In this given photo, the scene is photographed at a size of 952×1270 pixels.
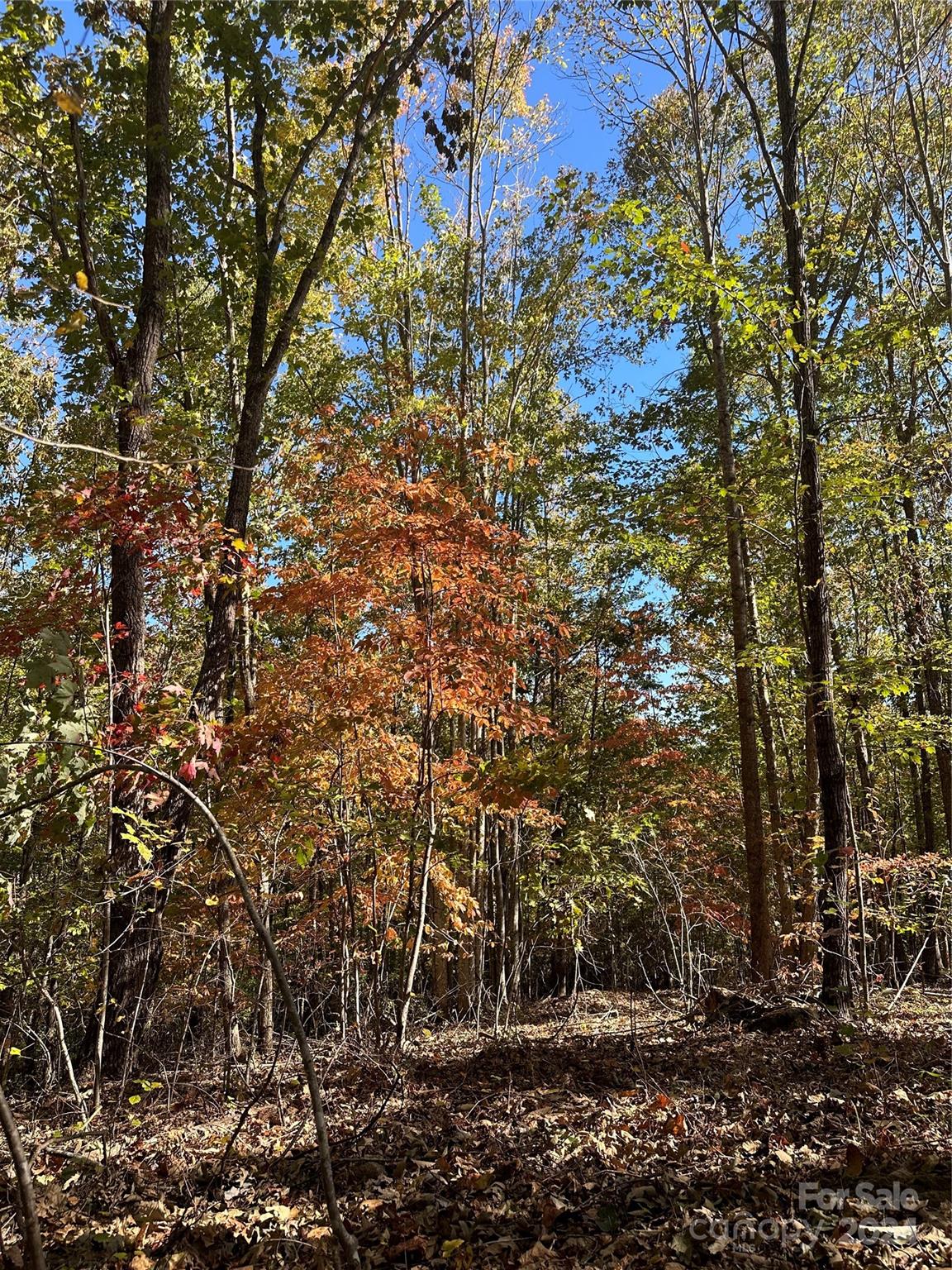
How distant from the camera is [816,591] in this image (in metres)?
5.66

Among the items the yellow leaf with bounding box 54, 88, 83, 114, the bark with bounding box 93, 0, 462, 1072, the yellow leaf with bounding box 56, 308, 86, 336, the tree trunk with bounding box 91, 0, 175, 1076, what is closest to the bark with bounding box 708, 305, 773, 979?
the bark with bounding box 93, 0, 462, 1072

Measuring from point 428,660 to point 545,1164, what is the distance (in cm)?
312

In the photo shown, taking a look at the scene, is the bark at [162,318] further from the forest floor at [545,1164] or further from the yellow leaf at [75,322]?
the yellow leaf at [75,322]

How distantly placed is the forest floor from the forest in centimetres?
3

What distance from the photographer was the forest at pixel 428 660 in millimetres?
3227

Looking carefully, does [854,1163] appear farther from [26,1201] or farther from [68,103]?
[68,103]

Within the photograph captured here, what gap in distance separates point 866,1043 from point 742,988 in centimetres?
177

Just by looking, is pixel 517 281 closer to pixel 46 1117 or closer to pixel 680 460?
pixel 680 460

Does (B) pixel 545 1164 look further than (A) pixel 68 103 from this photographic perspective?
Yes

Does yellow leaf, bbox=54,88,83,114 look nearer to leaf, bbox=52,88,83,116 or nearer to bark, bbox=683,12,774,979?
leaf, bbox=52,88,83,116

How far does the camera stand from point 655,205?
408 inches

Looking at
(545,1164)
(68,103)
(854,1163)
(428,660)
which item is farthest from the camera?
(428,660)

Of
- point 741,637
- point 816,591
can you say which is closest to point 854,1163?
point 816,591

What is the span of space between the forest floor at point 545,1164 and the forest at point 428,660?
33 millimetres
